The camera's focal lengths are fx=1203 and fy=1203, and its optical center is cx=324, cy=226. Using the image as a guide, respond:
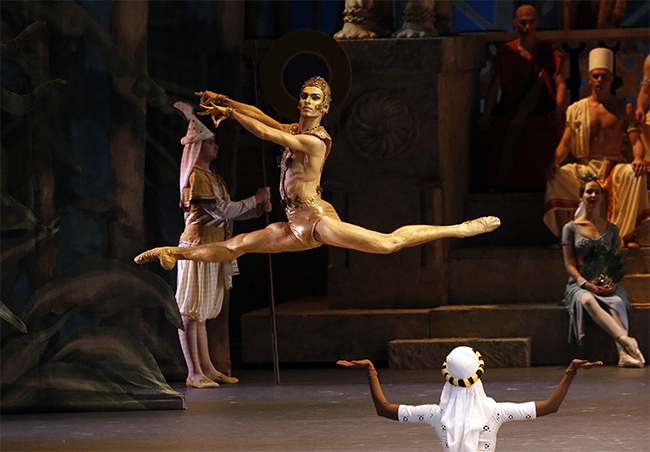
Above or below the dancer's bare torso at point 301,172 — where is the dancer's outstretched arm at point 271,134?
above

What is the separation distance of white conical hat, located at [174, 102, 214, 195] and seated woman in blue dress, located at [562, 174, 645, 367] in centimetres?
285

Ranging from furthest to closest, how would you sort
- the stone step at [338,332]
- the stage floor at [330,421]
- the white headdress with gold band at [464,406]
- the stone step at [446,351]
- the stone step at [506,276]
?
the stone step at [506,276]
the stone step at [338,332]
the stone step at [446,351]
the stage floor at [330,421]
the white headdress with gold band at [464,406]

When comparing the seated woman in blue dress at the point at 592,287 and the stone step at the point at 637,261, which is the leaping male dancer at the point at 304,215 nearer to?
the seated woman in blue dress at the point at 592,287

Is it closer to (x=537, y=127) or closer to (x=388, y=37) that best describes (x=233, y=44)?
(x=388, y=37)

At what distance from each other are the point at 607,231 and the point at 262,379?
9.23 ft

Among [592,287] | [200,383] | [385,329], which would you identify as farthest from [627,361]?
[200,383]

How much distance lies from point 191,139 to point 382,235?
2.58 metres

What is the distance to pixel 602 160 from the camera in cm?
989

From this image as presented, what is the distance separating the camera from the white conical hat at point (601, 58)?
31.8 feet

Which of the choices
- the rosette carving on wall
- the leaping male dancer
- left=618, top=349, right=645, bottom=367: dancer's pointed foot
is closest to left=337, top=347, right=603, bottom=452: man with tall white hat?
the leaping male dancer

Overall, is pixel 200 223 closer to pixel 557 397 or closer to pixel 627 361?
pixel 627 361

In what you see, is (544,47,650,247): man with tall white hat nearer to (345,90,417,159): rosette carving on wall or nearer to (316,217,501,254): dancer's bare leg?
(345,90,417,159): rosette carving on wall

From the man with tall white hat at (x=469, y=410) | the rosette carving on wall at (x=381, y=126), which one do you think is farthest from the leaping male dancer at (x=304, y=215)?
the rosette carving on wall at (x=381, y=126)

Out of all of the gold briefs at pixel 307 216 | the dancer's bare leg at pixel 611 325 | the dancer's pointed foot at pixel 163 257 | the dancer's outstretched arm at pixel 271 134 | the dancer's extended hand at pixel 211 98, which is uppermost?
the dancer's extended hand at pixel 211 98
